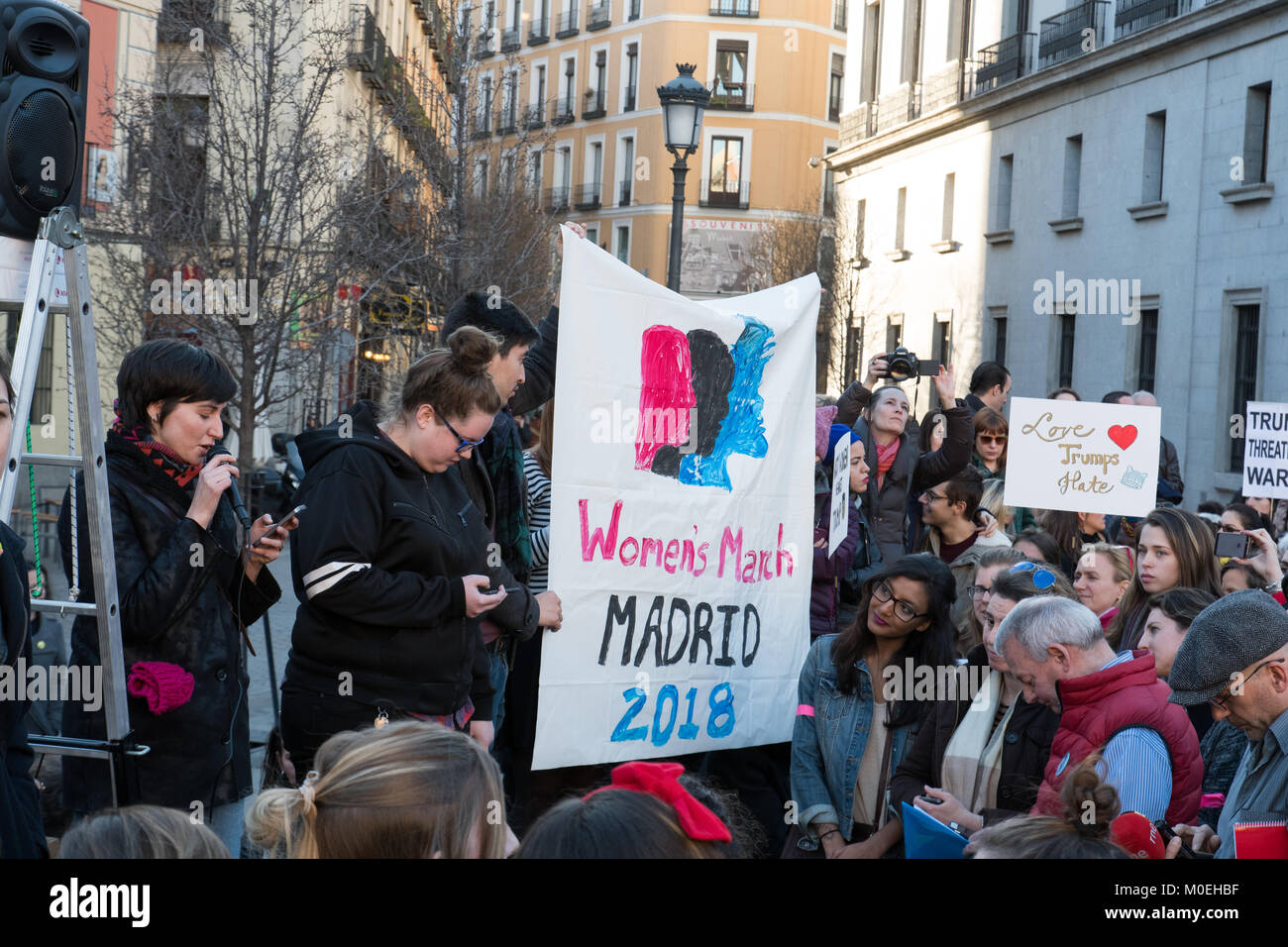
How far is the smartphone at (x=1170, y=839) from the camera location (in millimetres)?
3770

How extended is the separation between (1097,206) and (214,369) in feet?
80.7

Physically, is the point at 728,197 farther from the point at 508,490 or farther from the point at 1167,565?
the point at 508,490

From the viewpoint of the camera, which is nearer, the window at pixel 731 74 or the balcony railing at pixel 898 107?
the balcony railing at pixel 898 107

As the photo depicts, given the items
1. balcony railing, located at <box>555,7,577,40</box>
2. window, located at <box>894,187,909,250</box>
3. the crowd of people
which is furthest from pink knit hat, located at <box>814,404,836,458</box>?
balcony railing, located at <box>555,7,577,40</box>

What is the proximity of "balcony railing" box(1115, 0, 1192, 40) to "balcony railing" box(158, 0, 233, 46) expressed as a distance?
17032 mm

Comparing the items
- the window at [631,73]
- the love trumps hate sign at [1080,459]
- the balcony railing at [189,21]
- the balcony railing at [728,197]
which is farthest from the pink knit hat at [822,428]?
the window at [631,73]

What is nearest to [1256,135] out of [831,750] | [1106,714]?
[831,750]

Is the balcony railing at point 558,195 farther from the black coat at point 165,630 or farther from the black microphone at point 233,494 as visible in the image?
the black coat at point 165,630

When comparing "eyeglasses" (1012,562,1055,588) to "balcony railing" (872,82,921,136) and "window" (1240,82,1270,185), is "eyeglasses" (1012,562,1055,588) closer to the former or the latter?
"window" (1240,82,1270,185)

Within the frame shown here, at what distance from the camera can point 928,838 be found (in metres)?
3.85

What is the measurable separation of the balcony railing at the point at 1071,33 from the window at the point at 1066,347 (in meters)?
4.86

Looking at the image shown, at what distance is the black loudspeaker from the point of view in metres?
3.71

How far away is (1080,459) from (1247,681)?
3.93 meters

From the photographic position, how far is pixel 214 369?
13.2 ft
